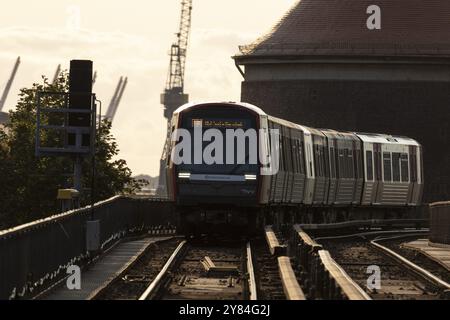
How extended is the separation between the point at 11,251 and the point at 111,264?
9646mm

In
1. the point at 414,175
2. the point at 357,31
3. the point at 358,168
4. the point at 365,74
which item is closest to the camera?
the point at 358,168

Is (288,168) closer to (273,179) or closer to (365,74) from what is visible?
(273,179)

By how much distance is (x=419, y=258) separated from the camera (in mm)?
33562

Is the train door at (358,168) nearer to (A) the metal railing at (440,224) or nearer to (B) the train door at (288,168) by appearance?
(A) the metal railing at (440,224)

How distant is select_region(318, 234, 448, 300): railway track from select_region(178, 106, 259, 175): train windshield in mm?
3038

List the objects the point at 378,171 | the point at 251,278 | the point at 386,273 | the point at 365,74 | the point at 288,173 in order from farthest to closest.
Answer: the point at 365,74, the point at 378,171, the point at 288,173, the point at 386,273, the point at 251,278

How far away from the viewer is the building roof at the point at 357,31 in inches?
3546

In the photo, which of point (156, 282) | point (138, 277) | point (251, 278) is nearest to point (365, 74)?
point (138, 277)

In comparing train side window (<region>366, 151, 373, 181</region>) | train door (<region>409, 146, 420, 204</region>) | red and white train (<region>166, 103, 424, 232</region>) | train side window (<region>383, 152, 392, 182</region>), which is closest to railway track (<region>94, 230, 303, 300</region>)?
red and white train (<region>166, 103, 424, 232</region>)

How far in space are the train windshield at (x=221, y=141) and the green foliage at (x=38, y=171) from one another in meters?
18.8

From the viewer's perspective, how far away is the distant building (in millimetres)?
90312

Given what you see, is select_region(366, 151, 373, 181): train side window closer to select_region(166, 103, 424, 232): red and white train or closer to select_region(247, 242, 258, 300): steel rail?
select_region(166, 103, 424, 232): red and white train

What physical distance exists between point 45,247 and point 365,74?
69431 mm

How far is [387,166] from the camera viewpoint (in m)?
56.5
